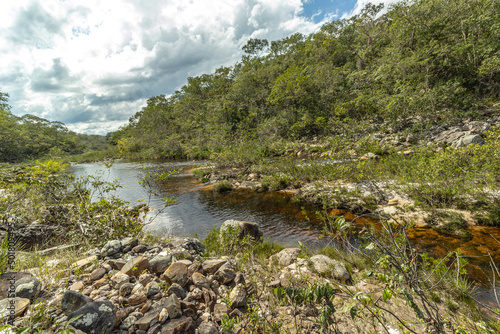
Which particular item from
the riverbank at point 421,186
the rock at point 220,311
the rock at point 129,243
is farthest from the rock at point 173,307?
the riverbank at point 421,186

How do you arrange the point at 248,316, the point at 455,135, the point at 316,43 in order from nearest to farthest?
the point at 248,316, the point at 455,135, the point at 316,43

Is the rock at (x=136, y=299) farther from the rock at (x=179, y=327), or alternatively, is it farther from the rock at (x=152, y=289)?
the rock at (x=179, y=327)

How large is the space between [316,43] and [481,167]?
110 ft

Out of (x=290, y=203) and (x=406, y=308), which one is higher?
(x=406, y=308)

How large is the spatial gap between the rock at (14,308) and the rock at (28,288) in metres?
Result: 0.16

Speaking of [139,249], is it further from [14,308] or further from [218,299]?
[218,299]

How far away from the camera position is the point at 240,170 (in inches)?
626

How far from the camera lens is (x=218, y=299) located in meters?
2.76

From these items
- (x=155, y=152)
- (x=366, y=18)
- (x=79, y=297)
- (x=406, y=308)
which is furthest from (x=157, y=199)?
(x=366, y=18)

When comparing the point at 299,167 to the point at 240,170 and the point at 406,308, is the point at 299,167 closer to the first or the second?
the point at 240,170

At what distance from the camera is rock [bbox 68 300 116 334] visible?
6.42 ft

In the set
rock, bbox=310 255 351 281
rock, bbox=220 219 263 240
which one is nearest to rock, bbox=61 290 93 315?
rock, bbox=310 255 351 281

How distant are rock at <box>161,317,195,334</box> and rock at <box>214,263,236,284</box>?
0.94 m

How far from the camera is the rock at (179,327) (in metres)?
2.08
